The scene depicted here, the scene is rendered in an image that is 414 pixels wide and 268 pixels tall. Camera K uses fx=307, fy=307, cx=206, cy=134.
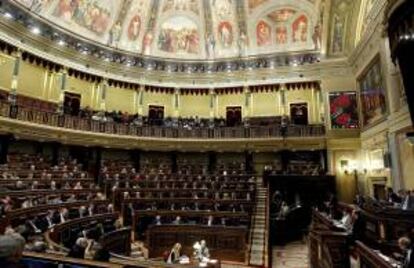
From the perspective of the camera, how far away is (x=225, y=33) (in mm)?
21281

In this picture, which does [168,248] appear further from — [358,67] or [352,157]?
[358,67]

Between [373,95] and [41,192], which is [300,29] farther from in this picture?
[41,192]

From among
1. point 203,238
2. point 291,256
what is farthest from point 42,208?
point 291,256

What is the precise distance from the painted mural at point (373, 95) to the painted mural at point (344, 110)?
4.03 ft

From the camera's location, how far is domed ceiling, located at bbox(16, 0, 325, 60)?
19047mm

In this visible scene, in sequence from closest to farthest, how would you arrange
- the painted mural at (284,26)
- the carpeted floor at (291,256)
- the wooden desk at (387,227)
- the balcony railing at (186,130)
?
1. the wooden desk at (387,227)
2. the carpeted floor at (291,256)
3. the balcony railing at (186,130)
4. the painted mural at (284,26)

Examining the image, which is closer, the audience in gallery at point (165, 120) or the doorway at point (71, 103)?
the doorway at point (71, 103)

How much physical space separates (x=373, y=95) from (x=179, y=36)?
13594 mm

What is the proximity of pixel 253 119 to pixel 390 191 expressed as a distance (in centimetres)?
1125

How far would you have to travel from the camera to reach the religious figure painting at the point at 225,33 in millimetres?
21109

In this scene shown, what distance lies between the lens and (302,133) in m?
17.9

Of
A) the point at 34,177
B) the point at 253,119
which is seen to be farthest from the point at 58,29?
the point at 253,119

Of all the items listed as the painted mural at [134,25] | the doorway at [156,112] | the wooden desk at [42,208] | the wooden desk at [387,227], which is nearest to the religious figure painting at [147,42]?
the painted mural at [134,25]

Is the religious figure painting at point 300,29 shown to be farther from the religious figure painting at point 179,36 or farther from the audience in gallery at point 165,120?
the religious figure painting at point 179,36
